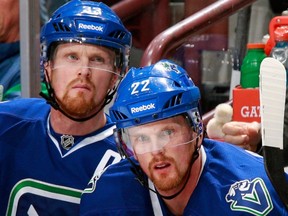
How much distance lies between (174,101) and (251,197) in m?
0.26

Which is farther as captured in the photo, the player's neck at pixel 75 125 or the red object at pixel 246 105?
the red object at pixel 246 105

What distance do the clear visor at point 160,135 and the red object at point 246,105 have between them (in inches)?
20.7

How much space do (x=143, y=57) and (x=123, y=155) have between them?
66cm

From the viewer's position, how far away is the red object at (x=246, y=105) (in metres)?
2.25

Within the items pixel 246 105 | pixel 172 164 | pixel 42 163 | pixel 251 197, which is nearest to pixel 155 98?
pixel 172 164

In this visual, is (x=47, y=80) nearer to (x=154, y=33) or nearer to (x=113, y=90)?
(x=113, y=90)

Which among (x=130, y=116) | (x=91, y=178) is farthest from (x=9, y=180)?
(x=130, y=116)

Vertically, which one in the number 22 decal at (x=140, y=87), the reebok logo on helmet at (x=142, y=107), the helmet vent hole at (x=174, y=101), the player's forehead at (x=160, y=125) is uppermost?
the number 22 decal at (x=140, y=87)

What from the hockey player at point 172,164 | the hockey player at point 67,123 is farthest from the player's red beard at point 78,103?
the hockey player at point 172,164

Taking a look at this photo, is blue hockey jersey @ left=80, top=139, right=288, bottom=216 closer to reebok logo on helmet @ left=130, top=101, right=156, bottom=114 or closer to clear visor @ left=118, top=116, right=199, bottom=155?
clear visor @ left=118, top=116, right=199, bottom=155

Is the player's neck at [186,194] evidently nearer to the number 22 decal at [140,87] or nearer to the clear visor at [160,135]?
the clear visor at [160,135]

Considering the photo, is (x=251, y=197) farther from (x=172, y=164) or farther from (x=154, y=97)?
(x=154, y=97)

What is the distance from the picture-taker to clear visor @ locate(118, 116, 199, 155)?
1.72 metres

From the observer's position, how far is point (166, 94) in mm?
1701
